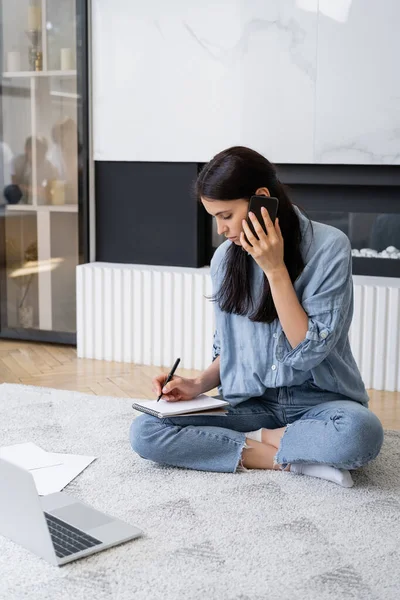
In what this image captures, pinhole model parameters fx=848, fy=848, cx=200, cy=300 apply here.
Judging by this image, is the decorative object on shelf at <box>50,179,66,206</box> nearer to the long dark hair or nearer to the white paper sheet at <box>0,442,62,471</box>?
the white paper sheet at <box>0,442,62,471</box>

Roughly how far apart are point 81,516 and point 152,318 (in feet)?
6.45

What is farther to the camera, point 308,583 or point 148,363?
point 148,363

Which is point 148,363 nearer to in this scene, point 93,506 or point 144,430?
point 144,430

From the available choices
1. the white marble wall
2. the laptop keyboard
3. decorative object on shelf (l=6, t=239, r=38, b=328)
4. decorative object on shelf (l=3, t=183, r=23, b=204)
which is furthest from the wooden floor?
the laptop keyboard

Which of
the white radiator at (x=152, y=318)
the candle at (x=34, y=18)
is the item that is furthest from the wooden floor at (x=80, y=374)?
the candle at (x=34, y=18)

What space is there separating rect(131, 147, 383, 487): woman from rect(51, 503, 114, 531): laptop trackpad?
382 mm

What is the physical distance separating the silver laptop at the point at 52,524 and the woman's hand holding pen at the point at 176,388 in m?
0.42

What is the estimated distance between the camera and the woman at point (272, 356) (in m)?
2.24

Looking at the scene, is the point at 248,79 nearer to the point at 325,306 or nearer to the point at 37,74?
the point at 37,74

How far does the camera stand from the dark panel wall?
13.1ft

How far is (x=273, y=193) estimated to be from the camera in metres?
2.28

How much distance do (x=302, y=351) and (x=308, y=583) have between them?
0.67 m

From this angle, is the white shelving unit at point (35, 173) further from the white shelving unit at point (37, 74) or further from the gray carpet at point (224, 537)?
the gray carpet at point (224, 537)

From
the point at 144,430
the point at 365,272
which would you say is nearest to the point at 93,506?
the point at 144,430
